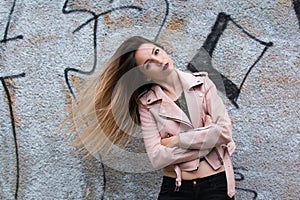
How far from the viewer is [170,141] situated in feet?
8.52

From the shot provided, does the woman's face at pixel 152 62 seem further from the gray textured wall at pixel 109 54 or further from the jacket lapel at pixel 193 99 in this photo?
the gray textured wall at pixel 109 54

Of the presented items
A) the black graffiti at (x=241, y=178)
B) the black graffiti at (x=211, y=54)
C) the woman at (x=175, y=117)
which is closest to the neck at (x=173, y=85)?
the woman at (x=175, y=117)

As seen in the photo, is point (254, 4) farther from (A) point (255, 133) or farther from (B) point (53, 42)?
(B) point (53, 42)

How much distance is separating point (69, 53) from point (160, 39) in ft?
1.74

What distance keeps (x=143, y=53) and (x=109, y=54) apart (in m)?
0.60

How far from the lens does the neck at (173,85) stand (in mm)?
2639

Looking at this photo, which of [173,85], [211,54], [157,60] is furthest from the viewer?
[211,54]

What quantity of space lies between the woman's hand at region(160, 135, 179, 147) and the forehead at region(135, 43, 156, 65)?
379 millimetres

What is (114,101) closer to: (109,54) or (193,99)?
(193,99)

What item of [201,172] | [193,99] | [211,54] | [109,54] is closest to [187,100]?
[193,99]

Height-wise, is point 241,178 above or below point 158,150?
below

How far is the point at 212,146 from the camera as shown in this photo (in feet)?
8.49

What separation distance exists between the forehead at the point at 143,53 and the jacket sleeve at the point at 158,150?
0.82ft

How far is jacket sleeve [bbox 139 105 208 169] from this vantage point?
101 inches
